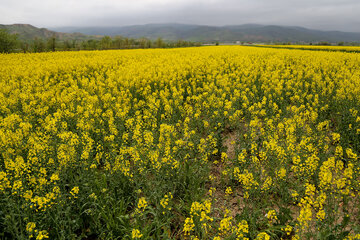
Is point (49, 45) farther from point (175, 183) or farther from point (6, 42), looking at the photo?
point (175, 183)

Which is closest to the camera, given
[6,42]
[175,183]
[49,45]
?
[175,183]

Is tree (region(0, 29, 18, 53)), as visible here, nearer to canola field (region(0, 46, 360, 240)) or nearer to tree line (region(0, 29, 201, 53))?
tree line (region(0, 29, 201, 53))

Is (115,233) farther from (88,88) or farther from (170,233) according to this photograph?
(88,88)

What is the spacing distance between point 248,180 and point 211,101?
17.3ft

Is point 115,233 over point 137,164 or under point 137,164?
under

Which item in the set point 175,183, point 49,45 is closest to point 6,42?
point 49,45

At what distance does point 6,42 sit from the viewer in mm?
41625

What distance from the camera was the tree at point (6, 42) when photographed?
40844 millimetres

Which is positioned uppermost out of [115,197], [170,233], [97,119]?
[97,119]

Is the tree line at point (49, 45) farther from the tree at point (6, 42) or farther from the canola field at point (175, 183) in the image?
the canola field at point (175, 183)

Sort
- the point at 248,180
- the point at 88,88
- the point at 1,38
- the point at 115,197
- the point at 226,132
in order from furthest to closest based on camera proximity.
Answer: the point at 1,38, the point at 88,88, the point at 226,132, the point at 115,197, the point at 248,180

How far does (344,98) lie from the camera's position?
356 inches

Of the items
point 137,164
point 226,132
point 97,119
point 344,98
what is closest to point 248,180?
point 137,164

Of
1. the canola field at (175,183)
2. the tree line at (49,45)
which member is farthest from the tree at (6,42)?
the canola field at (175,183)
